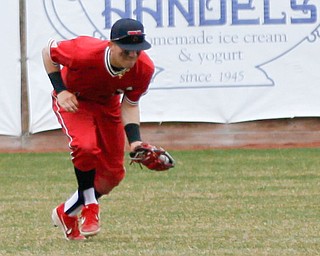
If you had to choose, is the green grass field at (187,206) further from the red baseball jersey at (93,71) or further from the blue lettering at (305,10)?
the blue lettering at (305,10)

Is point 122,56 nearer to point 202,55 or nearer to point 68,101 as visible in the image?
point 68,101

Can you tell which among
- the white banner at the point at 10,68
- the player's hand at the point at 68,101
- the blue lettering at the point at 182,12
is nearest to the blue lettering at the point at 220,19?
the blue lettering at the point at 182,12

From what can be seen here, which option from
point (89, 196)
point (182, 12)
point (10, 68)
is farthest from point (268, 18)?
point (89, 196)

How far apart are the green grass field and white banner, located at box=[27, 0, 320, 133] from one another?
2.09ft

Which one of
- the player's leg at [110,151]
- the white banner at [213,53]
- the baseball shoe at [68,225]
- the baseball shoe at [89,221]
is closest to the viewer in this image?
the baseball shoe at [89,221]

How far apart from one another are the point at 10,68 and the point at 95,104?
23.5ft

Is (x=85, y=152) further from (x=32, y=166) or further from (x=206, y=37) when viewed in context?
(x=206, y=37)

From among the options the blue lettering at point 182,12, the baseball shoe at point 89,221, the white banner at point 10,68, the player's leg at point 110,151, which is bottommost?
the white banner at point 10,68

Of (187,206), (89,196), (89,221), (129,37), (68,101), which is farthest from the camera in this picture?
(187,206)

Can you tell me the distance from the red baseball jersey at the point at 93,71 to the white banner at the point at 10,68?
7.06 m

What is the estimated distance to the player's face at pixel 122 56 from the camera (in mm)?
6398

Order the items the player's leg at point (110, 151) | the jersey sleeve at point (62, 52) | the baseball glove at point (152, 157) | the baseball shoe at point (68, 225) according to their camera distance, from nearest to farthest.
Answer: the baseball glove at point (152, 157) < the jersey sleeve at point (62, 52) < the player's leg at point (110, 151) < the baseball shoe at point (68, 225)

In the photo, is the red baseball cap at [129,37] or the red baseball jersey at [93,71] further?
the red baseball jersey at [93,71]

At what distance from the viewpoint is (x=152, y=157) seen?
253 inches
